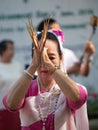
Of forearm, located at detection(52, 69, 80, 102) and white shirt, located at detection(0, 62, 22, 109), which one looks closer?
forearm, located at detection(52, 69, 80, 102)

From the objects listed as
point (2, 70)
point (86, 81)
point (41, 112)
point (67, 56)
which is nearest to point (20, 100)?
point (41, 112)

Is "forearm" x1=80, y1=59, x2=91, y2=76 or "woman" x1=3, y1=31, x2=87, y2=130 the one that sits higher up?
"woman" x1=3, y1=31, x2=87, y2=130

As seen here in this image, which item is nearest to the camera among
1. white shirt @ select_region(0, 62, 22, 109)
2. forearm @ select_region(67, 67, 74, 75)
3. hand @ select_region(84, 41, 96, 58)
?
forearm @ select_region(67, 67, 74, 75)

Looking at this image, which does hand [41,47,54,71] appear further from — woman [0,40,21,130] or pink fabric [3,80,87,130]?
woman [0,40,21,130]

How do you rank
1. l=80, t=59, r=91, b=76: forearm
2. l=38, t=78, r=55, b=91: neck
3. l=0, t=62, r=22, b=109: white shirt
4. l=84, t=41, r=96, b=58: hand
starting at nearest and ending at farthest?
l=38, t=78, r=55, b=91: neck → l=84, t=41, r=96, b=58: hand → l=80, t=59, r=91, b=76: forearm → l=0, t=62, r=22, b=109: white shirt

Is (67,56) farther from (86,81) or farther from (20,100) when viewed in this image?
(86,81)

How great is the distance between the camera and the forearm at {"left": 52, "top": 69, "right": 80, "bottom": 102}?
2.31 meters

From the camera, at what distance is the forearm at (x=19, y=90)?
2334 mm

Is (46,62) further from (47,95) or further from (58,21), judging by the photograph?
(58,21)

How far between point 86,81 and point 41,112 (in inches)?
192

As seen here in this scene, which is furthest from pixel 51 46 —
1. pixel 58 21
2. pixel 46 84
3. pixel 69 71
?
pixel 58 21

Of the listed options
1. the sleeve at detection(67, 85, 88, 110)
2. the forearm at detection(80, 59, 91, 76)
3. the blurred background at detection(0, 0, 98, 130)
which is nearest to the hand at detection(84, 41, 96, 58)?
the forearm at detection(80, 59, 91, 76)

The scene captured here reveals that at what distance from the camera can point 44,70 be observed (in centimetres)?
239

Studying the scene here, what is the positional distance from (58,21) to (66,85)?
5.02 metres
